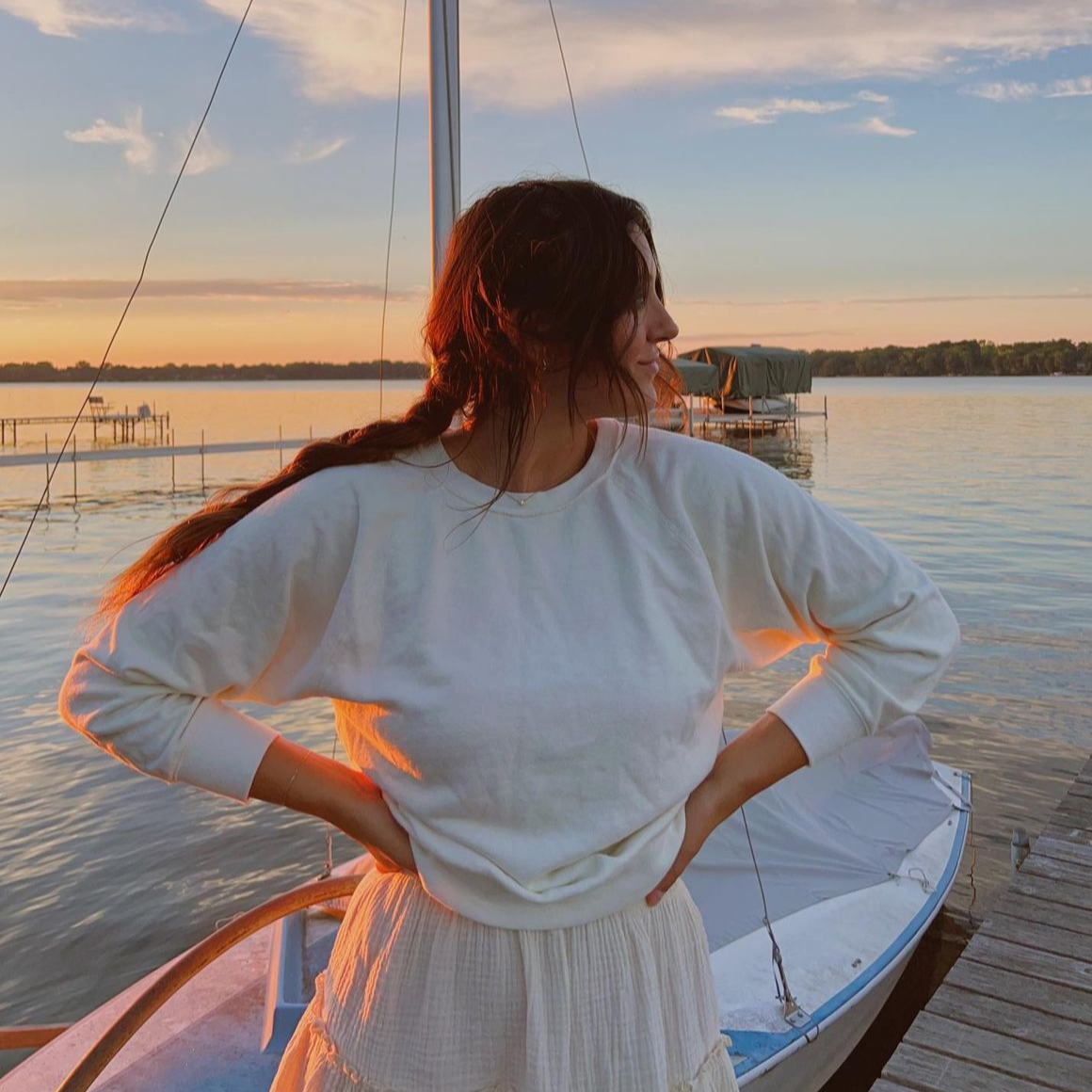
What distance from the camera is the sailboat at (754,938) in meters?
2.79

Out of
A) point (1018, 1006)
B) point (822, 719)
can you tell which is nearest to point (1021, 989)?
point (1018, 1006)

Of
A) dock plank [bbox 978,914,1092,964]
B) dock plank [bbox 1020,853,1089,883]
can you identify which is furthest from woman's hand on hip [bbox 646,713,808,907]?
dock plank [bbox 1020,853,1089,883]

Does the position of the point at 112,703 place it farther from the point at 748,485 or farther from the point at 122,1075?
the point at 122,1075

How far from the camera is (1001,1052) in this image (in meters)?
3.32

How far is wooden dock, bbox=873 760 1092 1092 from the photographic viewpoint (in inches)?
126

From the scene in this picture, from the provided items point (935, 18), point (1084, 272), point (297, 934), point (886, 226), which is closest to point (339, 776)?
point (297, 934)

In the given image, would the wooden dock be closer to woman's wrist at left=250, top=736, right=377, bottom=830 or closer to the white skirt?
the white skirt

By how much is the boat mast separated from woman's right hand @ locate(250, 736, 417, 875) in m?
1.96

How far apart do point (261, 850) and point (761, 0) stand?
566 inches

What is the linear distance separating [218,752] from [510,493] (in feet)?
1.41

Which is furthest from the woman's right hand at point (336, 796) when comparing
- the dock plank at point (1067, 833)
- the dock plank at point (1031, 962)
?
the dock plank at point (1067, 833)

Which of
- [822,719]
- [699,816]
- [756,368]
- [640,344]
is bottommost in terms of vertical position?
[699,816]

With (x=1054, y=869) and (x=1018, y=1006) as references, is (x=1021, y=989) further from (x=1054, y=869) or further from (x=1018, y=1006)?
(x=1054, y=869)

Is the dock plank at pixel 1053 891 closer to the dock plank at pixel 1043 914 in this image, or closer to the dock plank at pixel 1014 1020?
the dock plank at pixel 1043 914
